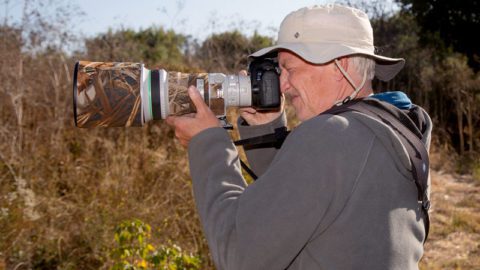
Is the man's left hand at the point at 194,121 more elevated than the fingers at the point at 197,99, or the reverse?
the fingers at the point at 197,99

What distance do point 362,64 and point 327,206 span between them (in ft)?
1.41

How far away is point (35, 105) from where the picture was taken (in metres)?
4.54

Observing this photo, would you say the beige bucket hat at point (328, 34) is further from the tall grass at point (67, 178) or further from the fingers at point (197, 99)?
the tall grass at point (67, 178)

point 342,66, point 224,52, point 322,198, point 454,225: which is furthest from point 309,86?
point 224,52

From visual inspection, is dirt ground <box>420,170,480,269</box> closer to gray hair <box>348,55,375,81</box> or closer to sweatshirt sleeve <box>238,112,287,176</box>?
sweatshirt sleeve <box>238,112,287,176</box>

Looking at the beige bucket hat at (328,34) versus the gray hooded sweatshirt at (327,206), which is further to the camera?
the beige bucket hat at (328,34)

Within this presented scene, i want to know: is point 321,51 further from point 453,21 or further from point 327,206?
point 453,21

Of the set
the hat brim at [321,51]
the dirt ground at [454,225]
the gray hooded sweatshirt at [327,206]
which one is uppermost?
the hat brim at [321,51]

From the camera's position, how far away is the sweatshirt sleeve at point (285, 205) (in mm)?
1076

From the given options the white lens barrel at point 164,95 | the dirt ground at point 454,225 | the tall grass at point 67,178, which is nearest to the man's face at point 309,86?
the white lens barrel at point 164,95

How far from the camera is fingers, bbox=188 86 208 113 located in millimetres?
1395

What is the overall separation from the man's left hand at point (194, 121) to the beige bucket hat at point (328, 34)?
0.81 feet

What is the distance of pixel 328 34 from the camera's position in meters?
1.30

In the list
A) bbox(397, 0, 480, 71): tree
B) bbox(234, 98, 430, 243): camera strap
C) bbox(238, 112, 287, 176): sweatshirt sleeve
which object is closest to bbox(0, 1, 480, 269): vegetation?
bbox(238, 112, 287, 176): sweatshirt sleeve
